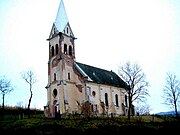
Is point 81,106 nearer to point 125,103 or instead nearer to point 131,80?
point 131,80

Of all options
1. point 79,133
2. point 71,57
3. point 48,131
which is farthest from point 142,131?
point 71,57

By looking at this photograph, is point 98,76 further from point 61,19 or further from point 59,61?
point 61,19

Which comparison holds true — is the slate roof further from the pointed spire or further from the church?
the pointed spire

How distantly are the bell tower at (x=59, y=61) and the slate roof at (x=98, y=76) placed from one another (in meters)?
3.41

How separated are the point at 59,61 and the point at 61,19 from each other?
10.8m

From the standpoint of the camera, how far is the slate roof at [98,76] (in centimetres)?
5084

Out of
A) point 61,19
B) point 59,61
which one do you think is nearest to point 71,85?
point 59,61

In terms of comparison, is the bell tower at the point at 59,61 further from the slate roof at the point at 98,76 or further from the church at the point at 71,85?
the slate roof at the point at 98,76

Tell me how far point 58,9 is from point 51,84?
18.7m

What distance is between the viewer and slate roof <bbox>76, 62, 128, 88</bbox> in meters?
50.8

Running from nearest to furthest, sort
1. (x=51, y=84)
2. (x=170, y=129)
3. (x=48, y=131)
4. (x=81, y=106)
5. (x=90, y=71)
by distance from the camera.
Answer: (x=170, y=129) < (x=48, y=131) < (x=81, y=106) < (x=51, y=84) < (x=90, y=71)

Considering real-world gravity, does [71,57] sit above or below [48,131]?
above

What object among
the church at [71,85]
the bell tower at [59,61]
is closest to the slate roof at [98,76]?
the church at [71,85]

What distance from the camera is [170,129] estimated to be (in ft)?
67.2
